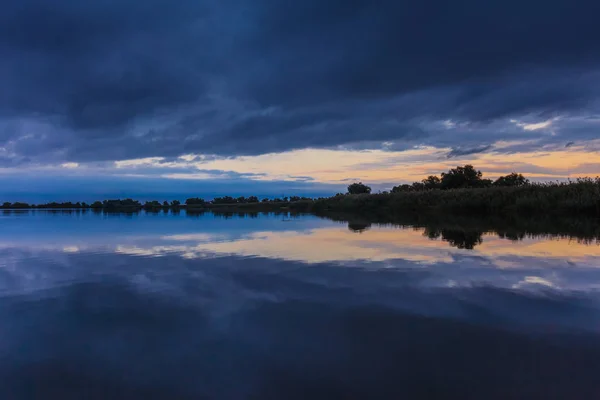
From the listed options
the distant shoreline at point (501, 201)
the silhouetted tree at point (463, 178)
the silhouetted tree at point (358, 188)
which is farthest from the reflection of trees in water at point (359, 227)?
the silhouetted tree at point (358, 188)

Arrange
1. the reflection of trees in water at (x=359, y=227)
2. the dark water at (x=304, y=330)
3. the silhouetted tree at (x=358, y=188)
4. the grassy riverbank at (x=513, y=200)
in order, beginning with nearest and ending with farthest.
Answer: the dark water at (x=304, y=330)
the reflection of trees in water at (x=359, y=227)
the grassy riverbank at (x=513, y=200)
the silhouetted tree at (x=358, y=188)

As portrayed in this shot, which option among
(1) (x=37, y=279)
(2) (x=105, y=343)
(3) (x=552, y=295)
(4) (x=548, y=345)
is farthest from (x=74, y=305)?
(3) (x=552, y=295)

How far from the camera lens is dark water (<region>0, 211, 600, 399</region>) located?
2.53 metres

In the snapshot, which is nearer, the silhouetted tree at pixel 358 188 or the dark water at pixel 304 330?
the dark water at pixel 304 330

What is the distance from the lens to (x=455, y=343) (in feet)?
10.2

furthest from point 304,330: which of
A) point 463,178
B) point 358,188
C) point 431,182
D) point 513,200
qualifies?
point 358,188

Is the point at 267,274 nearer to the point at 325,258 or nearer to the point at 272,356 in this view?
the point at 325,258

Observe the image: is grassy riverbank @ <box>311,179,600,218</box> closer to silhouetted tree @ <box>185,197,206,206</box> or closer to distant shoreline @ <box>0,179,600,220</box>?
distant shoreline @ <box>0,179,600,220</box>

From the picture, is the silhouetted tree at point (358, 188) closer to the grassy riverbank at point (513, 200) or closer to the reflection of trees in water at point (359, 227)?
the grassy riverbank at point (513, 200)

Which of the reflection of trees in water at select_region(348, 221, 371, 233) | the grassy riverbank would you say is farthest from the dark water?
the grassy riverbank

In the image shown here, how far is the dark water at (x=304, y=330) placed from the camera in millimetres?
2525

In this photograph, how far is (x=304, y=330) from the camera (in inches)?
138

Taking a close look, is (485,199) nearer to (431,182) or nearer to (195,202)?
(431,182)

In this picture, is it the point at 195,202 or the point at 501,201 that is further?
the point at 195,202
